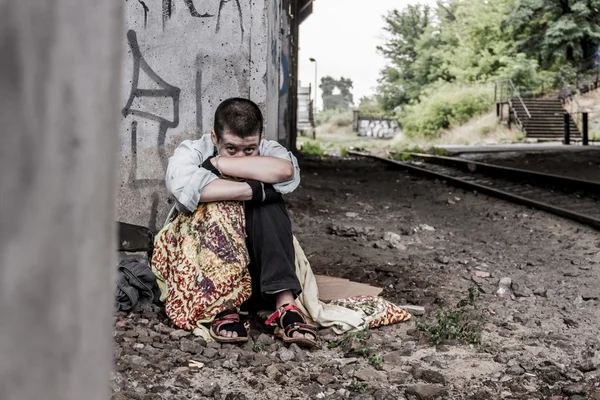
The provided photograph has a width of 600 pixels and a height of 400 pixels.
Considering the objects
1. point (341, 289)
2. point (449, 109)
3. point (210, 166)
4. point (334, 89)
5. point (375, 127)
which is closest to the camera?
point (210, 166)

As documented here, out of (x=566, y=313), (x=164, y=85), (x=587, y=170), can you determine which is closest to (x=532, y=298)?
(x=566, y=313)

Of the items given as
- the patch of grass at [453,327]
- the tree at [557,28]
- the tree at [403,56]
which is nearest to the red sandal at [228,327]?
the patch of grass at [453,327]

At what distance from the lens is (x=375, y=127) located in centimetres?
5925

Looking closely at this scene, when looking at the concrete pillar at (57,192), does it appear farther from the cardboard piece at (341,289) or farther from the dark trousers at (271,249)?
the cardboard piece at (341,289)

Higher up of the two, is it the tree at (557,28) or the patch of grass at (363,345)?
the tree at (557,28)

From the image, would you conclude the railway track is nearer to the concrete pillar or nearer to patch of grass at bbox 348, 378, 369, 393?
patch of grass at bbox 348, 378, 369, 393

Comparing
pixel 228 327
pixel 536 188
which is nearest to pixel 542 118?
pixel 536 188

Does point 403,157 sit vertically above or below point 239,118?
below

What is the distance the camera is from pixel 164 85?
14.5 feet

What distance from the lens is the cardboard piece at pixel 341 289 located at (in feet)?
13.5

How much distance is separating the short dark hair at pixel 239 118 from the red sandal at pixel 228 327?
0.92 meters

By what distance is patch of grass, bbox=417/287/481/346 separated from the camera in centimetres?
346

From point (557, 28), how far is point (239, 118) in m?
38.5

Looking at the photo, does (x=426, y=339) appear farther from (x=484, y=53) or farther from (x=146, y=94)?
(x=484, y=53)
